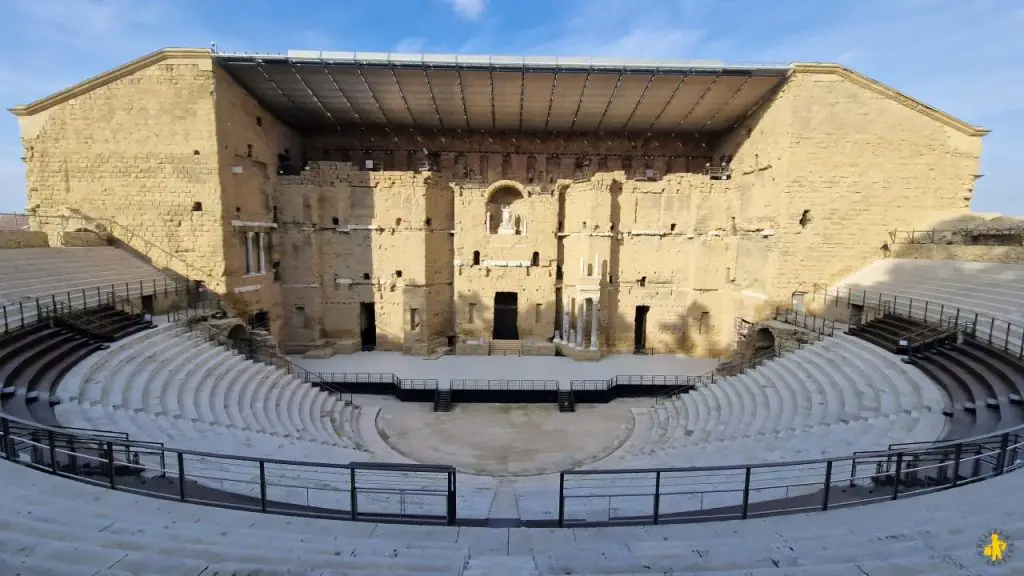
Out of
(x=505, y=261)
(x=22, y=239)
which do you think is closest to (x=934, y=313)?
(x=505, y=261)

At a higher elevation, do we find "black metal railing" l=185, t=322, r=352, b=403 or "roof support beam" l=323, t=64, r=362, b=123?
"roof support beam" l=323, t=64, r=362, b=123

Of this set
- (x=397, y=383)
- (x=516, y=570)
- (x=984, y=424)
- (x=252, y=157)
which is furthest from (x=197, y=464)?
(x=252, y=157)

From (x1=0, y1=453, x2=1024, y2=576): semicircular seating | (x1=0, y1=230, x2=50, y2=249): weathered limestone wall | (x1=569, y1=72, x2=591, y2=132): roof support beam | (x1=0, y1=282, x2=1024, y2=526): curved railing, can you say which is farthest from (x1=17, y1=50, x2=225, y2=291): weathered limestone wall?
(x1=0, y1=453, x2=1024, y2=576): semicircular seating

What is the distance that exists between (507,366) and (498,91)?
14.5m

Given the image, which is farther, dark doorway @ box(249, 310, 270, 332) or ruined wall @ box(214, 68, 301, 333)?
dark doorway @ box(249, 310, 270, 332)

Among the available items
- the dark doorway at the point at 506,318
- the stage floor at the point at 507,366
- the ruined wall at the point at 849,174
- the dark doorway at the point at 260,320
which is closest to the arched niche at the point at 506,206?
the dark doorway at the point at 506,318

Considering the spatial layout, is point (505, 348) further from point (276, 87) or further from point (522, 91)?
point (276, 87)

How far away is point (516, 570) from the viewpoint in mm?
4367

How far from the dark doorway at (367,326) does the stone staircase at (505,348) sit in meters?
6.98

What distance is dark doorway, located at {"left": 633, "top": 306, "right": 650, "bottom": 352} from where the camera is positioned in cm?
2795

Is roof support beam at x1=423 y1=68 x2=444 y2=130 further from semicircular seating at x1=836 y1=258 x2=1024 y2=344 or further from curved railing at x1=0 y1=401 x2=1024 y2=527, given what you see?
semicircular seating at x1=836 y1=258 x2=1024 y2=344

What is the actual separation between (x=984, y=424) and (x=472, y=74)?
2257cm

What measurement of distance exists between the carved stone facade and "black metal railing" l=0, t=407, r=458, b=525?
1608 cm

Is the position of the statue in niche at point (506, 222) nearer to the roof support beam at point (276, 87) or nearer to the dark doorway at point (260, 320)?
the roof support beam at point (276, 87)
